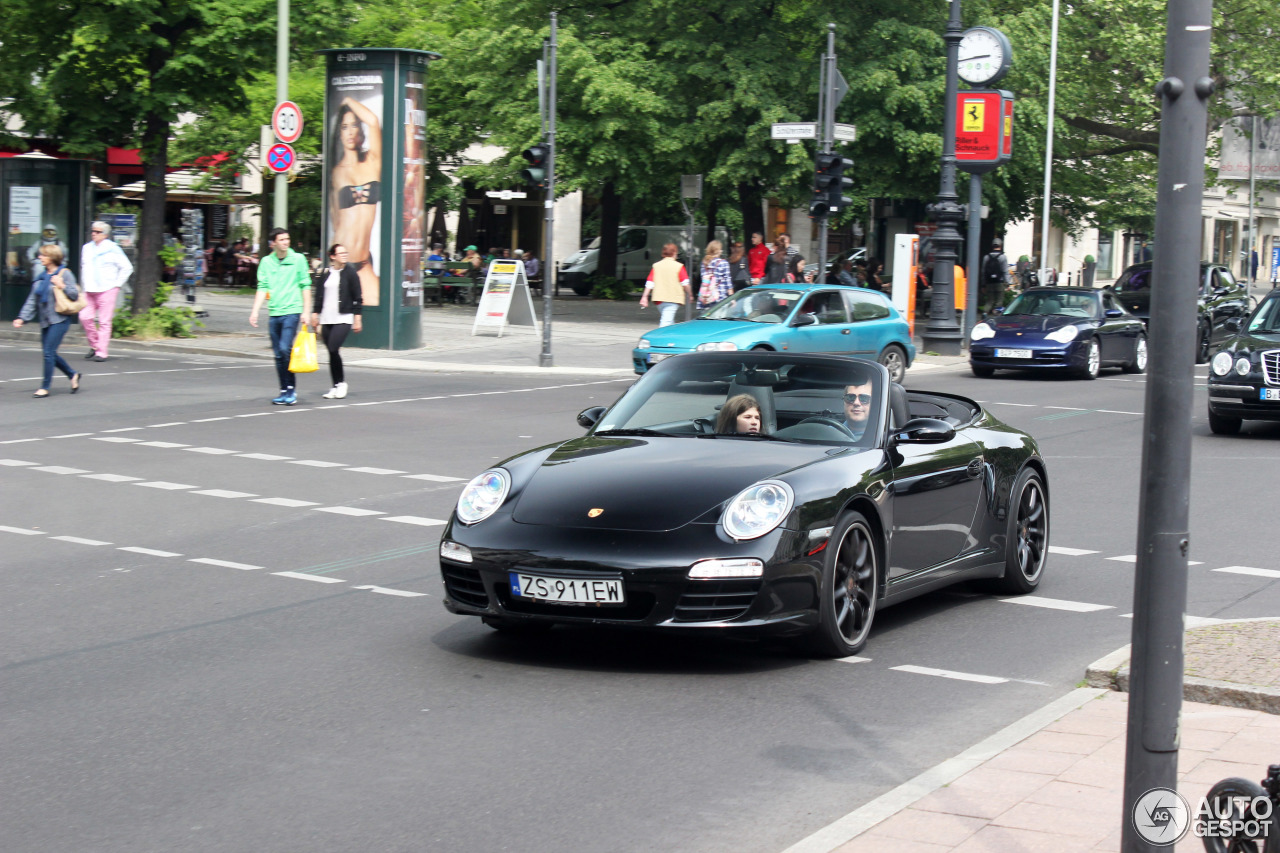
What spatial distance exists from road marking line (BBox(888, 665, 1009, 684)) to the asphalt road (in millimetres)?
17

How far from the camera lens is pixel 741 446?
7.05m

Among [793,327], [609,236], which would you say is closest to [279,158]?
[793,327]

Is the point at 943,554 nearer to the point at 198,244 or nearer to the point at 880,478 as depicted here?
the point at 880,478

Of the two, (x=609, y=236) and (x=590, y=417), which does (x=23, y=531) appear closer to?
(x=590, y=417)

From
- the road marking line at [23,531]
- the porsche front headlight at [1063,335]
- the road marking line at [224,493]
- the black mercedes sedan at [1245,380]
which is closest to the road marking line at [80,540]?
the road marking line at [23,531]

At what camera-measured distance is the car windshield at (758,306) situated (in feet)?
68.5

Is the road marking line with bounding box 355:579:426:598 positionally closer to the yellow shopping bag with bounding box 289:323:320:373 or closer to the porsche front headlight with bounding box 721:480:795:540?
the porsche front headlight with bounding box 721:480:795:540

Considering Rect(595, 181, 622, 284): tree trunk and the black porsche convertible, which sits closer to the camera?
the black porsche convertible

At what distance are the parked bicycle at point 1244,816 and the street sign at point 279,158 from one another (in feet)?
74.9

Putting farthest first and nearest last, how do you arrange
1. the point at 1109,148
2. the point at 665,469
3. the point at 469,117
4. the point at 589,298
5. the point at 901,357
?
the point at 589,298 < the point at 1109,148 < the point at 469,117 < the point at 901,357 < the point at 665,469

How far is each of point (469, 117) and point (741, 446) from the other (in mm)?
33459

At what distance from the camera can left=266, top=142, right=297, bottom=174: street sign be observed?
24734mm

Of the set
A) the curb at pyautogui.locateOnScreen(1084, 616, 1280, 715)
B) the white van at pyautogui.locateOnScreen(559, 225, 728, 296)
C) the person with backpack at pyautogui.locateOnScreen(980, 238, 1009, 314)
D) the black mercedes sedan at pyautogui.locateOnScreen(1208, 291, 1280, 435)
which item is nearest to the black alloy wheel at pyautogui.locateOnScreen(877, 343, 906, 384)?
the black mercedes sedan at pyautogui.locateOnScreen(1208, 291, 1280, 435)

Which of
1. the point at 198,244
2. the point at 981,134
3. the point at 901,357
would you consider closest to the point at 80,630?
the point at 901,357
